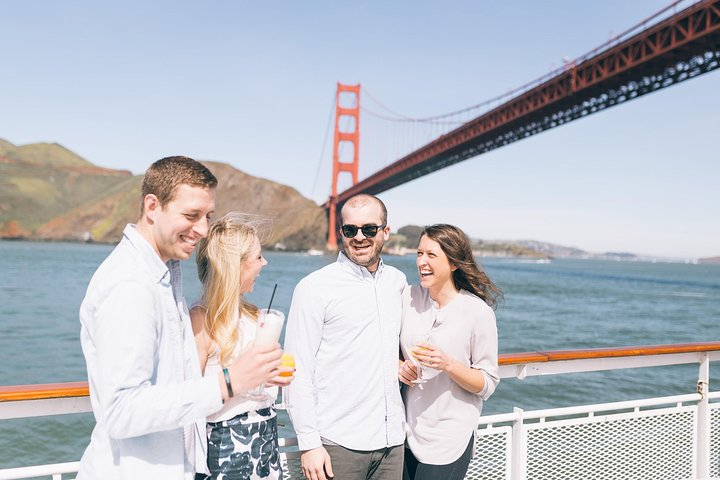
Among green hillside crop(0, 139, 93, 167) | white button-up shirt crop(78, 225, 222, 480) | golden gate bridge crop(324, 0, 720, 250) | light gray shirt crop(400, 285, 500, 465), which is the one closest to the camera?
white button-up shirt crop(78, 225, 222, 480)

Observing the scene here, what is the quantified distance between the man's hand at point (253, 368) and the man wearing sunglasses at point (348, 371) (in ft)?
1.34

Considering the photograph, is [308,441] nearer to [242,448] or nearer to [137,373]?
[242,448]

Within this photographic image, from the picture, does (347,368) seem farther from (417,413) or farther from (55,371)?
(55,371)

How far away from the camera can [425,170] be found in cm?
2523

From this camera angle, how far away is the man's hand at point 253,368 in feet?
3.06

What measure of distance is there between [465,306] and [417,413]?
0.98 ft

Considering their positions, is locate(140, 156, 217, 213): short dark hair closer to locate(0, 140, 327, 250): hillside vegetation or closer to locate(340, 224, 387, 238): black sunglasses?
locate(340, 224, 387, 238): black sunglasses

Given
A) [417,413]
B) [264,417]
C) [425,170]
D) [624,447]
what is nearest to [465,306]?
[417,413]

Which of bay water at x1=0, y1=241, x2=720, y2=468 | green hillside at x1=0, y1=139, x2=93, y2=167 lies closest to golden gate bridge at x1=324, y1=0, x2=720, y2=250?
bay water at x1=0, y1=241, x2=720, y2=468

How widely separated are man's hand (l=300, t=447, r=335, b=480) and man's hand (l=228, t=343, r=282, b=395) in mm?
463

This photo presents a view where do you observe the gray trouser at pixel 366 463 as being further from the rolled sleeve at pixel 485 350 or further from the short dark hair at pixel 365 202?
the short dark hair at pixel 365 202

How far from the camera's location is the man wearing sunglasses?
138 centimetres

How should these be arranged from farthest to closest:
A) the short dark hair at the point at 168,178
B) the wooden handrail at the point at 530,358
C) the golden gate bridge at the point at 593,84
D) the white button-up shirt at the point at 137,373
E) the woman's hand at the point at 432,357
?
the golden gate bridge at the point at 593,84, the woman's hand at the point at 432,357, the wooden handrail at the point at 530,358, the short dark hair at the point at 168,178, the white button-up shirt at the point at 137,373

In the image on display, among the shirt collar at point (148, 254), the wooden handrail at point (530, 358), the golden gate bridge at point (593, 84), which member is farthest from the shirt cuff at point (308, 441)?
the golden gate bridge at point (593, 84)
